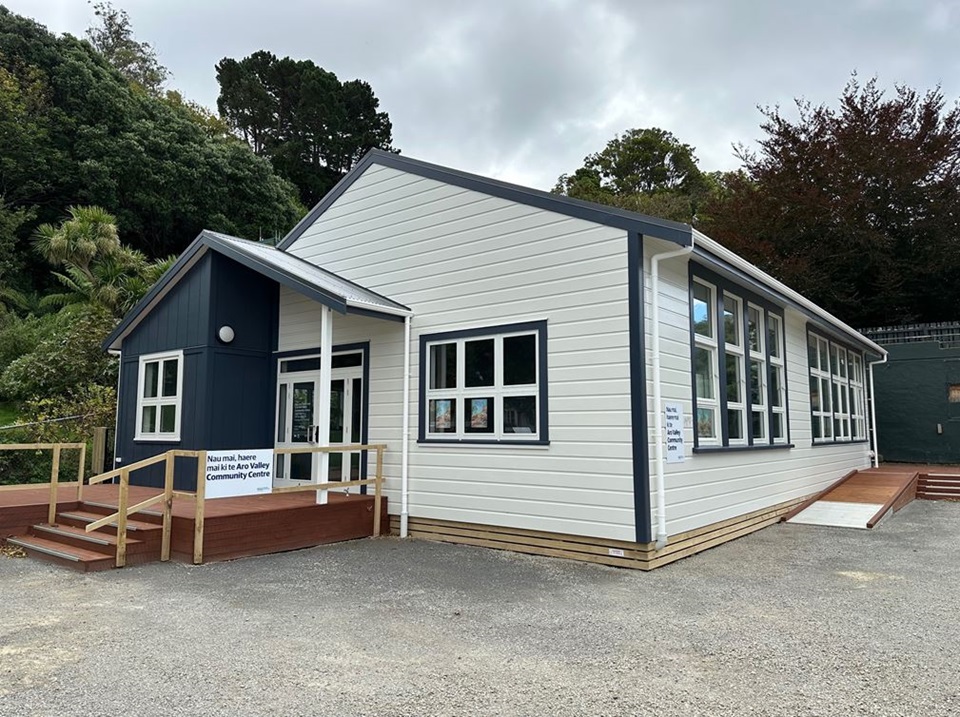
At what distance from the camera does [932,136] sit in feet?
64.1

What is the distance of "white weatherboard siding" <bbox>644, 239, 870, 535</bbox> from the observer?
6812 millimetres

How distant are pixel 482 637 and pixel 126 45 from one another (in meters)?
40.9

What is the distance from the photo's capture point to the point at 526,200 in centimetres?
757

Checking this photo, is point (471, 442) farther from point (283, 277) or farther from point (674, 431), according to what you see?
point (283, 277)

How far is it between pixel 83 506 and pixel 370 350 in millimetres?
3913

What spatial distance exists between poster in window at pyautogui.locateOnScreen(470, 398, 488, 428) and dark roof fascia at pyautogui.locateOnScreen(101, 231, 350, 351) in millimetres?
1860

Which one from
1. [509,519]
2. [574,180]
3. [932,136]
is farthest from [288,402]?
[574,180]

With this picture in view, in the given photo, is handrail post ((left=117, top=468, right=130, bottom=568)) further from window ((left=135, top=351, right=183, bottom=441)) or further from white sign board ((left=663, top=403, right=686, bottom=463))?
white sign board ((left=663, top=403, right=686, bottom=463))

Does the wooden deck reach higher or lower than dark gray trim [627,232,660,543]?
lower

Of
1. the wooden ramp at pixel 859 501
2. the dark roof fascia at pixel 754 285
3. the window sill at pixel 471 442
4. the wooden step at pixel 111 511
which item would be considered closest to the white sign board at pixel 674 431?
the window sill at pixel 471 442

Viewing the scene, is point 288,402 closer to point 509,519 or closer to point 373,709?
point 509,519

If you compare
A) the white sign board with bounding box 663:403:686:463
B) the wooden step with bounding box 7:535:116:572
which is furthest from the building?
the wooden step with bounding box 7:535:116:572

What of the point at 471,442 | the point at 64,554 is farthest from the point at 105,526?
the point at 471,442

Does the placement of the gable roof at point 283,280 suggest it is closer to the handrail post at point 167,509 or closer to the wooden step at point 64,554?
the handrail post at point 167,509
